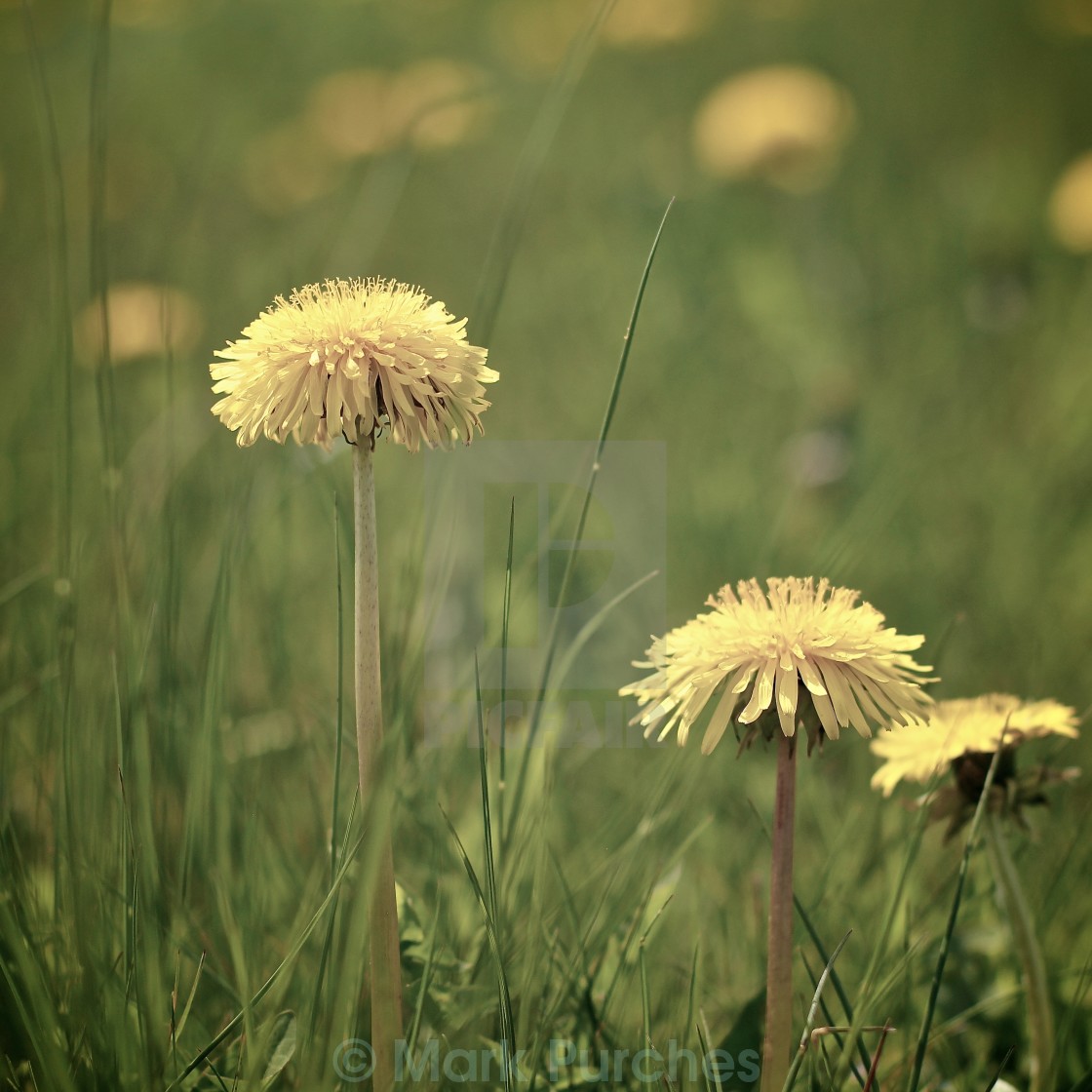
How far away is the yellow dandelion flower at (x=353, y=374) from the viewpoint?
49 centimetres

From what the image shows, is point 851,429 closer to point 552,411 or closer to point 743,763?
point 552,411

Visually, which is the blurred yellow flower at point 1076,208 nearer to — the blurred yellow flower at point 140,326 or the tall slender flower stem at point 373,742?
the blurred yellow flower at point 140,326

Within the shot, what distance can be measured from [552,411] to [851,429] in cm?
45

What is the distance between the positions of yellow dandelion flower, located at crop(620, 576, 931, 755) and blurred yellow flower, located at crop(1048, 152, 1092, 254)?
1381mm

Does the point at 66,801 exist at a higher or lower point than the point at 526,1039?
higher

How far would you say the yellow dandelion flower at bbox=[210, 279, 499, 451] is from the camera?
0.49 meters

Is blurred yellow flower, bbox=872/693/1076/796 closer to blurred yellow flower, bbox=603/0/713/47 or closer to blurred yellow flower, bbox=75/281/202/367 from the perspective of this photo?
blurred yellow flower, bbox=75/281/202/367

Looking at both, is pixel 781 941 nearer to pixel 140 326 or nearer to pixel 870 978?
pixel 870 978

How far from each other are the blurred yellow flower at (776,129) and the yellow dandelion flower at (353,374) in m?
1.50

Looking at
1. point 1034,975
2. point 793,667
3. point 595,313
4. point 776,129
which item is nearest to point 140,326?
point 595,313

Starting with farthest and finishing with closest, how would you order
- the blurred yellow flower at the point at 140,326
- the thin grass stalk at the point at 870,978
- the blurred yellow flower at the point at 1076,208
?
the blurred yellow flower at the point at 1076,208 → the blurred yellow flower at the point at 140,326 → the thin grass stalk at the point at 870,978

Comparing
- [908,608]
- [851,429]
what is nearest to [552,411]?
[851,429]

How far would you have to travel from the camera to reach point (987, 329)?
68.2 inches

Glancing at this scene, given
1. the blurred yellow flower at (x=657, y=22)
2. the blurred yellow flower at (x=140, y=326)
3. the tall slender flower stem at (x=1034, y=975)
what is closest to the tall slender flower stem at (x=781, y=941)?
the tall slender flower stem at (x=1034, y=975)
